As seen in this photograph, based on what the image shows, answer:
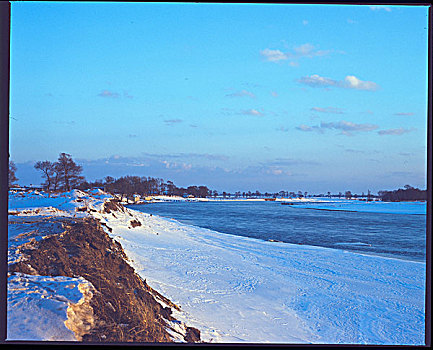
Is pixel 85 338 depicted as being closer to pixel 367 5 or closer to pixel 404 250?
pixel 367 5

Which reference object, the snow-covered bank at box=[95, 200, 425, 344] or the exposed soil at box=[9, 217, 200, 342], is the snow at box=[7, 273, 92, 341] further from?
the snow-covered bank at box=[95, 200, 425, 344]

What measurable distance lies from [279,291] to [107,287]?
7.98 feet

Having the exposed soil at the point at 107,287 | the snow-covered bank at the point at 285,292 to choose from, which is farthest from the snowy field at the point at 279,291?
the exposed soil at the point at 107,287

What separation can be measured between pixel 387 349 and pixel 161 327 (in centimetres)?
182

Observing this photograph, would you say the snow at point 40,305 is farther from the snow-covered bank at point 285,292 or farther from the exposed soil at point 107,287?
the snow-covered bank at point 285,292

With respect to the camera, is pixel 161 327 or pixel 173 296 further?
pixel 173 296

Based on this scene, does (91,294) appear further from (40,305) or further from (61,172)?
(61,172)

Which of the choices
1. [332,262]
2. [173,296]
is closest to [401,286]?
[332,262]

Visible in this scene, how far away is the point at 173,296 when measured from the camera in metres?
3.89

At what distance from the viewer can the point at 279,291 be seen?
4.55 m

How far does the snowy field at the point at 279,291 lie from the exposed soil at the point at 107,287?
0.26m

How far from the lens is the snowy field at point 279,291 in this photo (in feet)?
11.0

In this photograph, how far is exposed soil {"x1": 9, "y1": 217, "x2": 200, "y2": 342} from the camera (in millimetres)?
2439

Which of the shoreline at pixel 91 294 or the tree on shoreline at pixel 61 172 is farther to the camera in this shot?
the tree on shoreline at pixel 61 172
